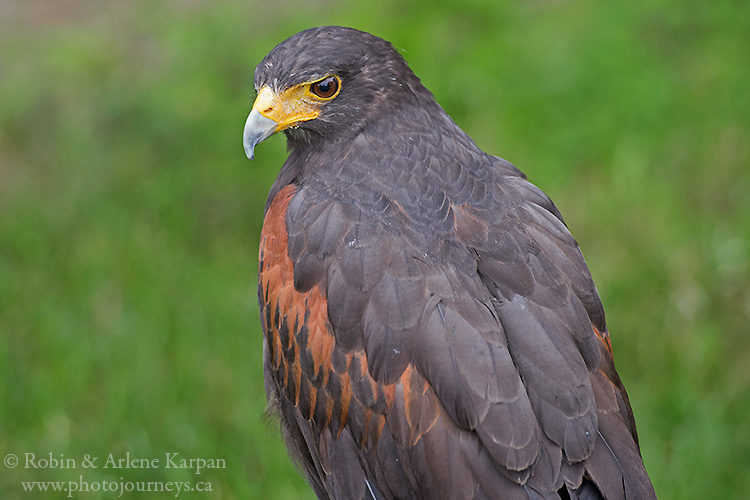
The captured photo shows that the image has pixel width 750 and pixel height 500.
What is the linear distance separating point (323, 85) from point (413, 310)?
1.06 m

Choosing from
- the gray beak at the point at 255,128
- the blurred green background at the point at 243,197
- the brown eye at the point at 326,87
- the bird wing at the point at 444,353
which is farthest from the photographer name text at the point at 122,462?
the brown eye at the point at 326,87

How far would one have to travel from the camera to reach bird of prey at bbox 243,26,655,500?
3.45 metres

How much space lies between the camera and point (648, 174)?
24.8ft

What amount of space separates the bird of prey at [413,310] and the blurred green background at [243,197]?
162 cm

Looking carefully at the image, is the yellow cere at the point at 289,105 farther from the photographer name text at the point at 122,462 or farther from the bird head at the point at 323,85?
the photographer name text at the point at 122,462

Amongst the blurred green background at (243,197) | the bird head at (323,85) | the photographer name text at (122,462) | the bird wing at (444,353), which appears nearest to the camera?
the bird wing at (444,353)

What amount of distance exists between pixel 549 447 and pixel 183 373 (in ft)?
10.1

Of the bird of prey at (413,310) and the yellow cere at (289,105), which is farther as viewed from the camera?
the yellow cere at (289,105)

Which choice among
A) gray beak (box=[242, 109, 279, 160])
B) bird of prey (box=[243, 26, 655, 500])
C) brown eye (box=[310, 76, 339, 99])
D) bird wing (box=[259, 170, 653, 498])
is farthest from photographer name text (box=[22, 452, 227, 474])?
brown eye (box=[310, 76, 339, 99])

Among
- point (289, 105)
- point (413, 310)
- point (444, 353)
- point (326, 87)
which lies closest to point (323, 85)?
point (326, 87)

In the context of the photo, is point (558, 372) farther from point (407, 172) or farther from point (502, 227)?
point (407, 172)

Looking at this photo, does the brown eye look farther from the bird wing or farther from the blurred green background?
the blurred green background

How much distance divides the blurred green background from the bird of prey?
1618 mm

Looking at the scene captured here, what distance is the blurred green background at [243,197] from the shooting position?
575cm
